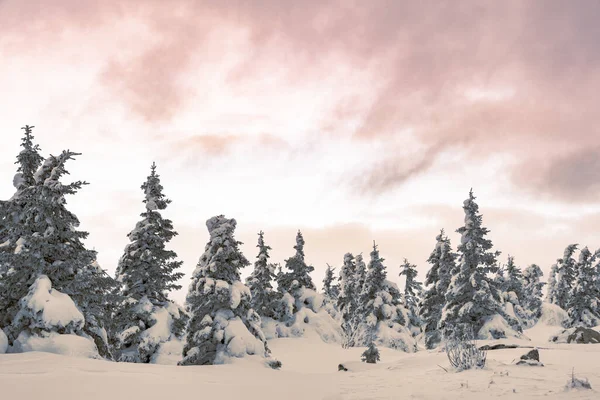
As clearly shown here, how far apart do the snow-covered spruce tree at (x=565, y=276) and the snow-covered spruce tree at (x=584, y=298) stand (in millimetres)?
6957

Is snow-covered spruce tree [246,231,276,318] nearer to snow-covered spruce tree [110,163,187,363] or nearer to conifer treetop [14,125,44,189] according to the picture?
snow-covered spruce tree [110,163,187,363]

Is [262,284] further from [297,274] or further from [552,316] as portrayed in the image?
[552,316]

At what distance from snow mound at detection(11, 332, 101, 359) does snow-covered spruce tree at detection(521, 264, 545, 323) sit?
65889mm

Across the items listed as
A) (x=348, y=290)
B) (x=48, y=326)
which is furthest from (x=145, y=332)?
(x=348, y=290)

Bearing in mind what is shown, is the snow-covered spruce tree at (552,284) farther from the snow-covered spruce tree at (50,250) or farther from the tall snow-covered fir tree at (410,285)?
the snow-covered spruce tree at (50,250)

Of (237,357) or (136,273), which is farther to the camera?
(136,273)

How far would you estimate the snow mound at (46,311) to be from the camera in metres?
11.6

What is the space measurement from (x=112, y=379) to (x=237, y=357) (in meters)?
9.70

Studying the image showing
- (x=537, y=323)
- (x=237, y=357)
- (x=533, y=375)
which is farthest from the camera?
(x=537, y=323)

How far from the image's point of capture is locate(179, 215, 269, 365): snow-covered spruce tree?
16.4 metres

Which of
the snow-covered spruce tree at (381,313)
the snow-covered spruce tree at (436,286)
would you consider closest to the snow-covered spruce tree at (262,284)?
the snow-covered spruce tree at (381,313)

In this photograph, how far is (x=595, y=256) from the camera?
158ft

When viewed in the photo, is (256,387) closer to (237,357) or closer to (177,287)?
(237,357)

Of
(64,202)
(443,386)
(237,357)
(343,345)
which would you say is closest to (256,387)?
(443,386)
